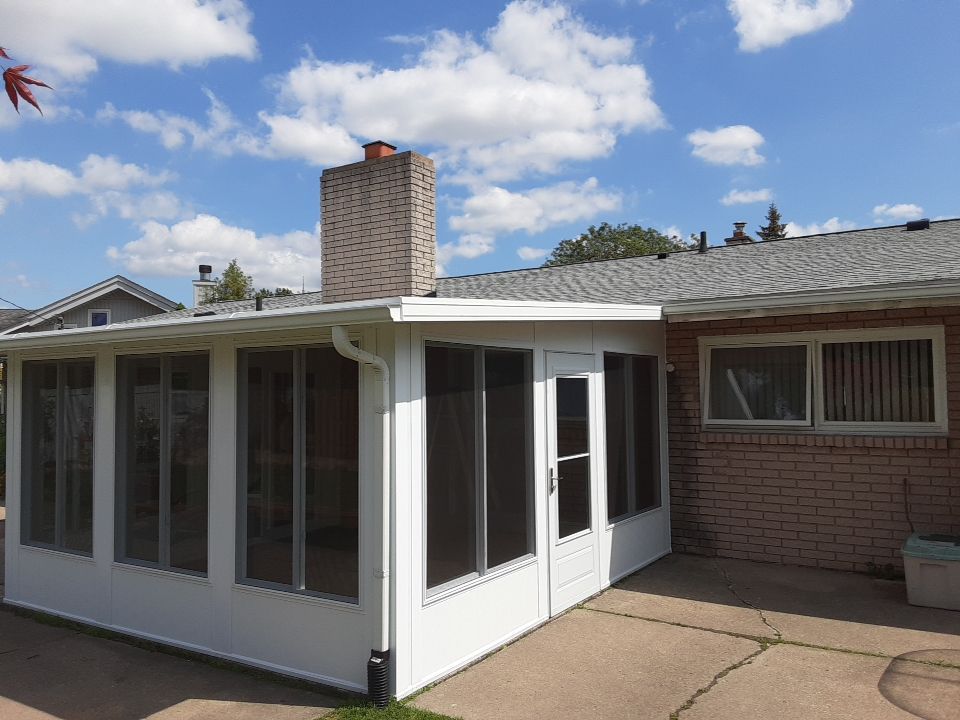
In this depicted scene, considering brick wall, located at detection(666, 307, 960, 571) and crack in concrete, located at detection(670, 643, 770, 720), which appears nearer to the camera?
crack in concrete, located at detection(670, 643, 770, 720)

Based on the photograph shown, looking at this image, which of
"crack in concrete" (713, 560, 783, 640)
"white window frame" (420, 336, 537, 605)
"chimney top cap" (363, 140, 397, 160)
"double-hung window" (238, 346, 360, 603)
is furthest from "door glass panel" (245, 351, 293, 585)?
"crack in concrete" (713, 560, 783, 640)

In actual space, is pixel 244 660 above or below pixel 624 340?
below

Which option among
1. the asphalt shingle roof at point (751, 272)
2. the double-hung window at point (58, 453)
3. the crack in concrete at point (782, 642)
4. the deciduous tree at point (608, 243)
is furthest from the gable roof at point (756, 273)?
the deciduous tree at point (608, 243)

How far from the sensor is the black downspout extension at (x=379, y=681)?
163 inches

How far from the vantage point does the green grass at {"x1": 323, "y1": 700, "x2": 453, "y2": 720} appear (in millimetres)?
3977

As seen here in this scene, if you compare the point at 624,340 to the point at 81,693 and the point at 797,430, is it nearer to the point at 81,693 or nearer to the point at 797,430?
the point at 797,430

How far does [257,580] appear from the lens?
4910mm

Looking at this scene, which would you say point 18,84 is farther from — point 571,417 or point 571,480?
point 571,480

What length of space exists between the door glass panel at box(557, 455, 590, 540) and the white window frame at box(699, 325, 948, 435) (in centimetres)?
205

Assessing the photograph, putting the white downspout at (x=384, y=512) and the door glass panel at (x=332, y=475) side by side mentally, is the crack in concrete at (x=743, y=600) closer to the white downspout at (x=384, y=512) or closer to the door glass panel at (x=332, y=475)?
the white downspout at (x=384, y=512)

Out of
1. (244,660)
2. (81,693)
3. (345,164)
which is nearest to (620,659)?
(244,660)

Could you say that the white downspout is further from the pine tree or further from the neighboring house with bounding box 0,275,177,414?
the pine tree

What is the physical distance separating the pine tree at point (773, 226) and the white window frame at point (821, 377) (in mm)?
49329

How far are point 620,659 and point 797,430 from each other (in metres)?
3.44
